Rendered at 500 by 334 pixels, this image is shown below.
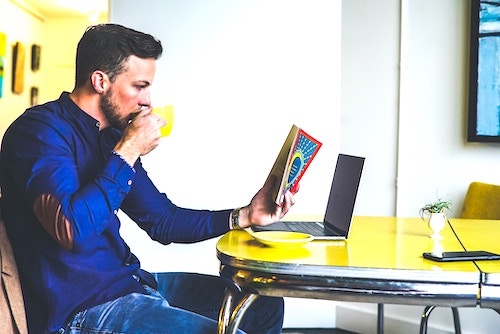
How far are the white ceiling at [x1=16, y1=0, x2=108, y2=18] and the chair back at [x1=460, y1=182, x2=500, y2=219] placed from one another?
6.04 m

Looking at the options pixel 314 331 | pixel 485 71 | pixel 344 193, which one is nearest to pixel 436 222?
pixel 344 193

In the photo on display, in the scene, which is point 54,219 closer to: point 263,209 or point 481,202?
point 263,209

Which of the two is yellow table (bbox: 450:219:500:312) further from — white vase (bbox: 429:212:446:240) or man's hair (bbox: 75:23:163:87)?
man's hair (bbox: 75:23:163:87)

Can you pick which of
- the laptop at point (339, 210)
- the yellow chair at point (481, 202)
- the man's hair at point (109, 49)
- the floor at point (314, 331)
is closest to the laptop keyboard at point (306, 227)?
the laptop at point (339, 210)

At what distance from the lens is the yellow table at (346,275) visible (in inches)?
62.2

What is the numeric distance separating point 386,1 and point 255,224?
5.86 feet

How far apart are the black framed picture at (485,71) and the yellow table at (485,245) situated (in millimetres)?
864

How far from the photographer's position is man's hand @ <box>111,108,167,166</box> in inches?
69.5

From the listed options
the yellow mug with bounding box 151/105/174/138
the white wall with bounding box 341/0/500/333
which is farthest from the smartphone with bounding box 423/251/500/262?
the white wall with bounding box 341/0/500/333

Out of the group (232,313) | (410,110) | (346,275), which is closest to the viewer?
(346,275)

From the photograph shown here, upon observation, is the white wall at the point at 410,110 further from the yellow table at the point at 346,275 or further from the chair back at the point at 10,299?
the chair back at the point at 10,299

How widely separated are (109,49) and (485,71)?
6.09ft

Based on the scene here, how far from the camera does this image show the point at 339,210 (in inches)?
82.0

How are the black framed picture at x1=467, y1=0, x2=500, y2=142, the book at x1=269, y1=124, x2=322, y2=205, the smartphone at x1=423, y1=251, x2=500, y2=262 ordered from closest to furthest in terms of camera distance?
the smartphone at x1=423, y1=251, x2=500, y2=262 < the book at x1=269, y1=124, x2=322, y2=205 < the black framed picture at x1=467, y1=0, x2=500, y2=142
